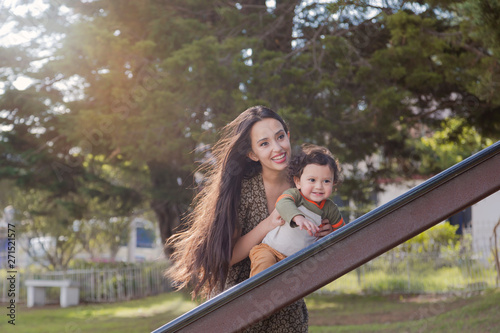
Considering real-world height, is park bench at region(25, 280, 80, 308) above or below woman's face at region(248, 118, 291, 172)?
above

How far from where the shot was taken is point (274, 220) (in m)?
2.19

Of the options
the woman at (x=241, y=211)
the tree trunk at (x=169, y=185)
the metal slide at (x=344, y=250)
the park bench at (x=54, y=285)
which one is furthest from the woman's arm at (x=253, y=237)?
the park bench at (x=54, y=285)

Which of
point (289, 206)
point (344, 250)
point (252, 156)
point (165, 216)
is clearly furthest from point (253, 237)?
point (165, 216)

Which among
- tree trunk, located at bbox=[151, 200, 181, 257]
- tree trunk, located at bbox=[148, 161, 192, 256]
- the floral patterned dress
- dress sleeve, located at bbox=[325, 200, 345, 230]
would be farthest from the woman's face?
tree trunk, located at bbox=[151, 200, 181, 257]

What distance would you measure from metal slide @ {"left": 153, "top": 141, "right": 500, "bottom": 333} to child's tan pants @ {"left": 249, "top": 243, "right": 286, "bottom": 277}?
773 millimetres

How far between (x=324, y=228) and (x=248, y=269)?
0.40 meters

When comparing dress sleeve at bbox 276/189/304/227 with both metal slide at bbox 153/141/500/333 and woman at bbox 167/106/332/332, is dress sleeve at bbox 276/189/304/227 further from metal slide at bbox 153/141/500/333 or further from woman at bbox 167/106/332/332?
metal slide at bbox 153/141/500/333

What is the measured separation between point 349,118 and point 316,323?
3.44 m

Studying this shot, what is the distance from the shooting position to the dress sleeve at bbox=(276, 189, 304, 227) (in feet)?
6.75

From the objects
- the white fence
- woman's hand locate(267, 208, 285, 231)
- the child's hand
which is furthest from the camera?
the white fence

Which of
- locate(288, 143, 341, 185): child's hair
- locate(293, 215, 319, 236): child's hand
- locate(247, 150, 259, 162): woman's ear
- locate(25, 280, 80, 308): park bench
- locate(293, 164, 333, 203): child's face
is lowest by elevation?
locate(293, 215, 319, 236): child's hand

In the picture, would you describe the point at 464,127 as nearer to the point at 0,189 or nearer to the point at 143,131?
the point at 143,131

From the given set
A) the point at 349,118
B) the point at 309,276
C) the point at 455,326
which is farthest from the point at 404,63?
the point at 309,276

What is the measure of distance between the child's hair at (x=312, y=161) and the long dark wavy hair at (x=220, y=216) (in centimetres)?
18
